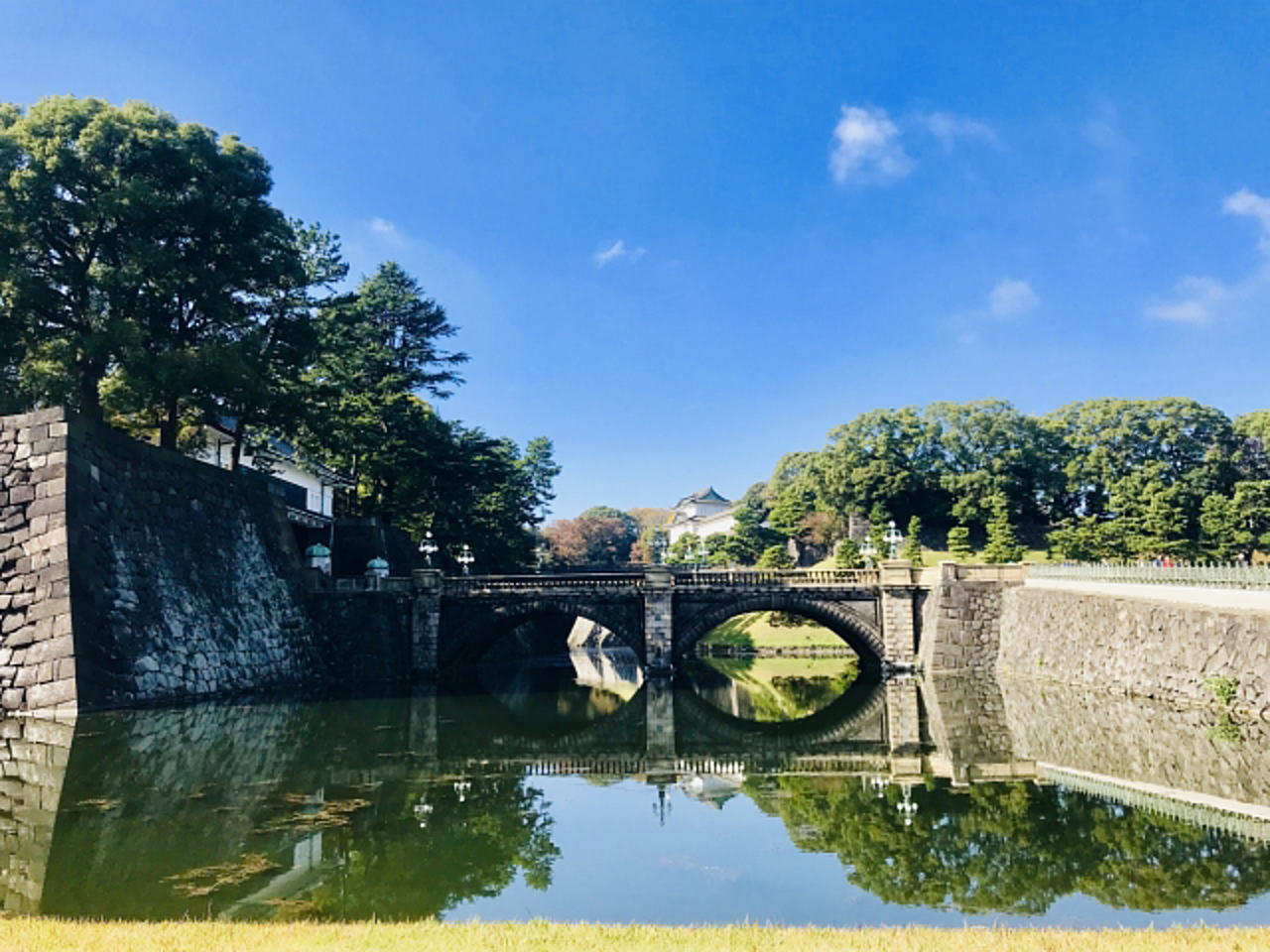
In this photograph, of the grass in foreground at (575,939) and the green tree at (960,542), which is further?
the green tree at (960,542)

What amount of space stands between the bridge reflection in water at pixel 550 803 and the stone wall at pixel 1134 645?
1141mm

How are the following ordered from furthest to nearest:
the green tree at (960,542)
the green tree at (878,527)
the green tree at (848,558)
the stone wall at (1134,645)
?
the green tree at (960,542) < the green tree at (878,527) < the green tree at (848,558) < the stone wall at (1134,645)

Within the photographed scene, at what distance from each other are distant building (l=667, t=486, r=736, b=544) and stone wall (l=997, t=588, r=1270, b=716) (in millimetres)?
77446

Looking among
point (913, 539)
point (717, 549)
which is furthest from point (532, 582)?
point (913, 539)

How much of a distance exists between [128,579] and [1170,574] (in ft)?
97.6

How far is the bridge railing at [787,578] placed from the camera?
34094mm

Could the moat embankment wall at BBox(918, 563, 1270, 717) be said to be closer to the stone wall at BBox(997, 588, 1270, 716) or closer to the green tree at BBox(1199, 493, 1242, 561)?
the stone wall at BBox(997, 588, 1270, 716)

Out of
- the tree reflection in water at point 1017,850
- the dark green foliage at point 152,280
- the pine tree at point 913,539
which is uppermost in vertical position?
the dark green foliage at point 152,280

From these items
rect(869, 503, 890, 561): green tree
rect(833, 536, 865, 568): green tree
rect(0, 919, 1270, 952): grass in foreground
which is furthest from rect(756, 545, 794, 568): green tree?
rect(0, 919, 1270, 952): grass in foreground

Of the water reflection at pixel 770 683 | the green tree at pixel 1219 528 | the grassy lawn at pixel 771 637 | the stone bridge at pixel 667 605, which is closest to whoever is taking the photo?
the water reflection at pixel 770 683

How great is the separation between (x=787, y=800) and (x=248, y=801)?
8958 mm

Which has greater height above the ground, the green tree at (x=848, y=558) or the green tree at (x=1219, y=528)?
the green tree at (x=1219, y=528)

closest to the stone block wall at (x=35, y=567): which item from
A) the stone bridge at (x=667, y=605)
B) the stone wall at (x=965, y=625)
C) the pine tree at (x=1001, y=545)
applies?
the stone bridge at (x=667, y=605)

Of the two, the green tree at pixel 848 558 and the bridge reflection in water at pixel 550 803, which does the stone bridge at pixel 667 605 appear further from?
the green tree at pixel 848 558
